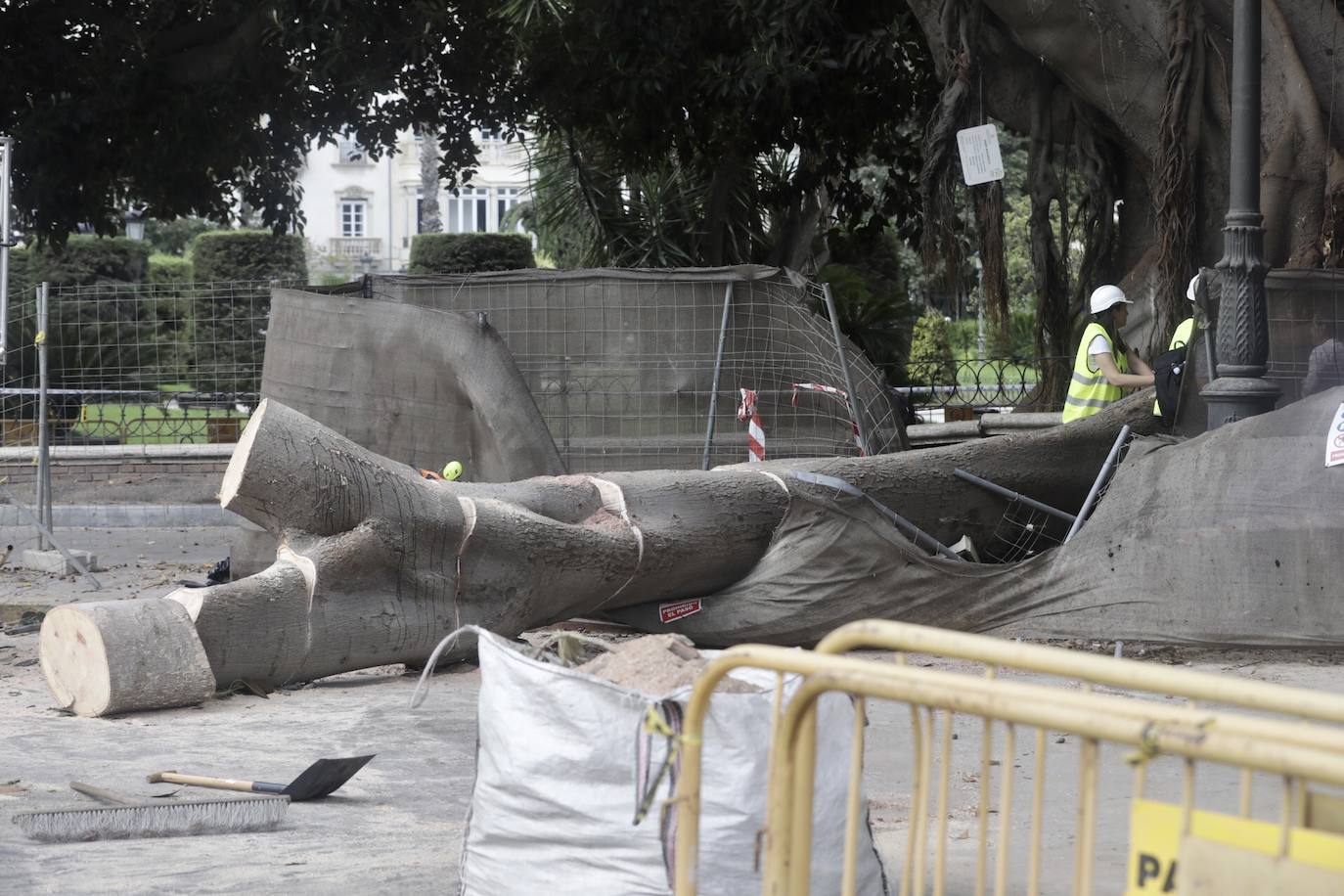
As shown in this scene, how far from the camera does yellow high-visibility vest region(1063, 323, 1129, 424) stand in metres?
9.59

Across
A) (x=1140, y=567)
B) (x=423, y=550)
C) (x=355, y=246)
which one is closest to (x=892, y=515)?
(x=1140, y=567)

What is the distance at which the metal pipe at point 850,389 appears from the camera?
10484 millimetres

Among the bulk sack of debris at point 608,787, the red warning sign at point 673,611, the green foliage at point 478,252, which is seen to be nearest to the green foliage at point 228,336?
the red warning sign at point 673,611

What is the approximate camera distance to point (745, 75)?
1370cm

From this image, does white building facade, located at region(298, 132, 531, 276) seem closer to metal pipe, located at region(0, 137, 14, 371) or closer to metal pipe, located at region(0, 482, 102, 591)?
metal pipe, located at region(0, 482, 102, 591)

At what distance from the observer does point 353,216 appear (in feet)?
230

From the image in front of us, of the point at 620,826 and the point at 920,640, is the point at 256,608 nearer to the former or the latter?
the point at 620,826

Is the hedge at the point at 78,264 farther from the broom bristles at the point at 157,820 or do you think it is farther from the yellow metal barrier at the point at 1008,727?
the yellow metal barrier at the point at 1008,727

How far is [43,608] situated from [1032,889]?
25.2ft

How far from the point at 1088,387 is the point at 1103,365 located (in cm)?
31

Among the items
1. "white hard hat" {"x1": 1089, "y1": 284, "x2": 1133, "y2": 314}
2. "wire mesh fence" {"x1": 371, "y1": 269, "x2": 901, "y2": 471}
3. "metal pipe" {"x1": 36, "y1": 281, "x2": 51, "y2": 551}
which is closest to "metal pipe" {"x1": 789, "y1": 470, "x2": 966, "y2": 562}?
"white hard hat" {"x1": 1089, "y1": 284, "x2": 1133, "y2": 314}

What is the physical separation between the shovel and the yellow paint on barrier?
3.26 metres

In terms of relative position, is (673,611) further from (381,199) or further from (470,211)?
(470,211)

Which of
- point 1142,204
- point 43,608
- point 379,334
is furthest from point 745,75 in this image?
point 43,608
